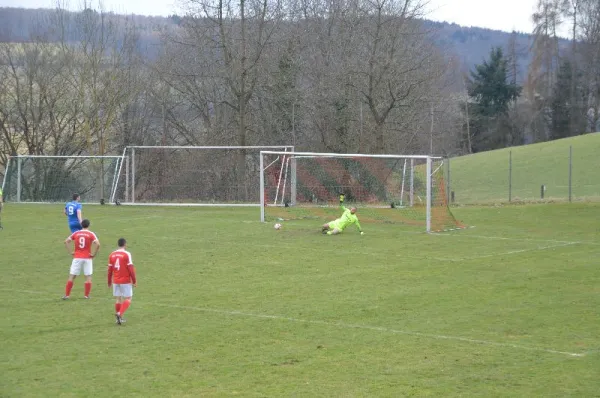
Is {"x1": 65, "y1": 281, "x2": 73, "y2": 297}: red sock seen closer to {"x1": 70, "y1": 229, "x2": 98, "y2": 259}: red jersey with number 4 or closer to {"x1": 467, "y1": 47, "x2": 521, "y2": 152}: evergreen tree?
{"x1": 70, "y1": 229, "x2": 98, "y2": 259}: red jersey with number 4

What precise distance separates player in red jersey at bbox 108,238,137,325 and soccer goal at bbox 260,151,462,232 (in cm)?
1786

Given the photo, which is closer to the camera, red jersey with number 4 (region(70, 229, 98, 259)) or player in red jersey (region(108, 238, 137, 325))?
player in red jersey (region(108, 238, 137, 325))

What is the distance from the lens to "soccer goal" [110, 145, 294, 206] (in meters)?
41.5

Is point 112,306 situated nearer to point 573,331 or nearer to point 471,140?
point 573,331

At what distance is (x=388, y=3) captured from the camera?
1747 inches

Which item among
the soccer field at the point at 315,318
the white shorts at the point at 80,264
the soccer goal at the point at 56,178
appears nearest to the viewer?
the soccer field at the point at 315,318

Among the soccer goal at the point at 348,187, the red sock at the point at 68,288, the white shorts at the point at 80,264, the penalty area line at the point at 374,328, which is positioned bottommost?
the penalty area line at the point at 374,328

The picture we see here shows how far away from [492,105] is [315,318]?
72.0 m

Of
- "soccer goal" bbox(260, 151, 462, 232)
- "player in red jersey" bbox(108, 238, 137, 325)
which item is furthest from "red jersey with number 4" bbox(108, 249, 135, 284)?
"soccer goal" bbox(260, 151, 462, 232)

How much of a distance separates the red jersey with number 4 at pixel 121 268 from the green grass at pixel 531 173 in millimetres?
28756

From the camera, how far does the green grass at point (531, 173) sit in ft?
149

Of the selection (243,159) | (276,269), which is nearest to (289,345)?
(276,269)

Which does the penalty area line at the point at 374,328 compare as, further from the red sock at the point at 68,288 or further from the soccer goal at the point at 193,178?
the soccer goal at the point at 193,178

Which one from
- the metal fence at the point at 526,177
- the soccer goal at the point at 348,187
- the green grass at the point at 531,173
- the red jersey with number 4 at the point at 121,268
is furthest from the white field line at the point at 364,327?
the green grass at the point at 531,173
